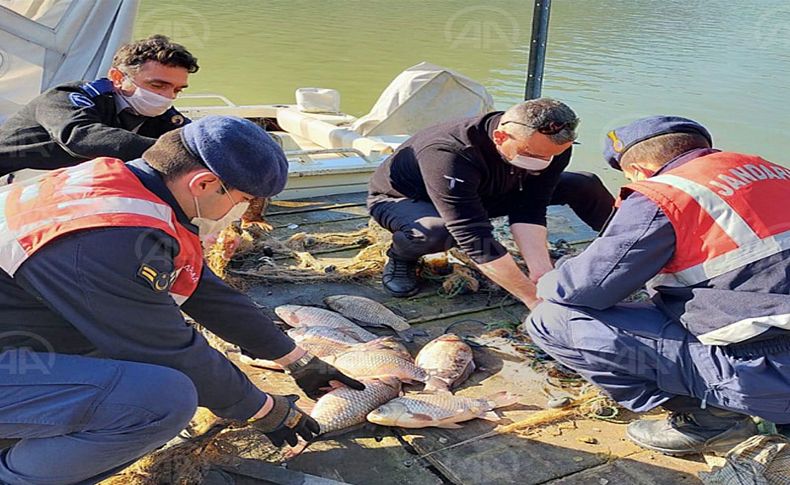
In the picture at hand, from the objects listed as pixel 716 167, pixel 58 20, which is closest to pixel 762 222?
pixel 716 167

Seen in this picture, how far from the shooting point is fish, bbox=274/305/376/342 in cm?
378

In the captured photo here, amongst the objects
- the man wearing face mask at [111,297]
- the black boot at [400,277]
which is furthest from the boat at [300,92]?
the man wearing face mask at [111,297]

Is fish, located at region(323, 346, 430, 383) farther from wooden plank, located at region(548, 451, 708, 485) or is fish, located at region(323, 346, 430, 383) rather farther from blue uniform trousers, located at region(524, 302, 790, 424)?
wooden plank, located at region(548, 451, 708, 485)

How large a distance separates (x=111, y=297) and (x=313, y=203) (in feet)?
13.7

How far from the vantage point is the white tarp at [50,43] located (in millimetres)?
5738

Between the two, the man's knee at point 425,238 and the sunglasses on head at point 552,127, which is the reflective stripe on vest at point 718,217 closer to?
the sunglasses on head at point 552,127

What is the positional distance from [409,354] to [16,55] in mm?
4260

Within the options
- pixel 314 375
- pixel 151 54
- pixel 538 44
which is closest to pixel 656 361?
pixel 314 375

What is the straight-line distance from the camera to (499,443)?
9.79ft

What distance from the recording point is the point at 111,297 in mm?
2031

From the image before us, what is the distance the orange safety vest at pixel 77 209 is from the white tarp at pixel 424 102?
5.39 m

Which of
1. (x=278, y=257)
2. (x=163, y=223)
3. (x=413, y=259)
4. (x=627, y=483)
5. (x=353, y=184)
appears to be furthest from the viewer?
(x=353, y=184)

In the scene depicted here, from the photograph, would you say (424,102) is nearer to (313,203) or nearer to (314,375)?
(313,203)

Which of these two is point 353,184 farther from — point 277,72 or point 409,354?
point 277,72
